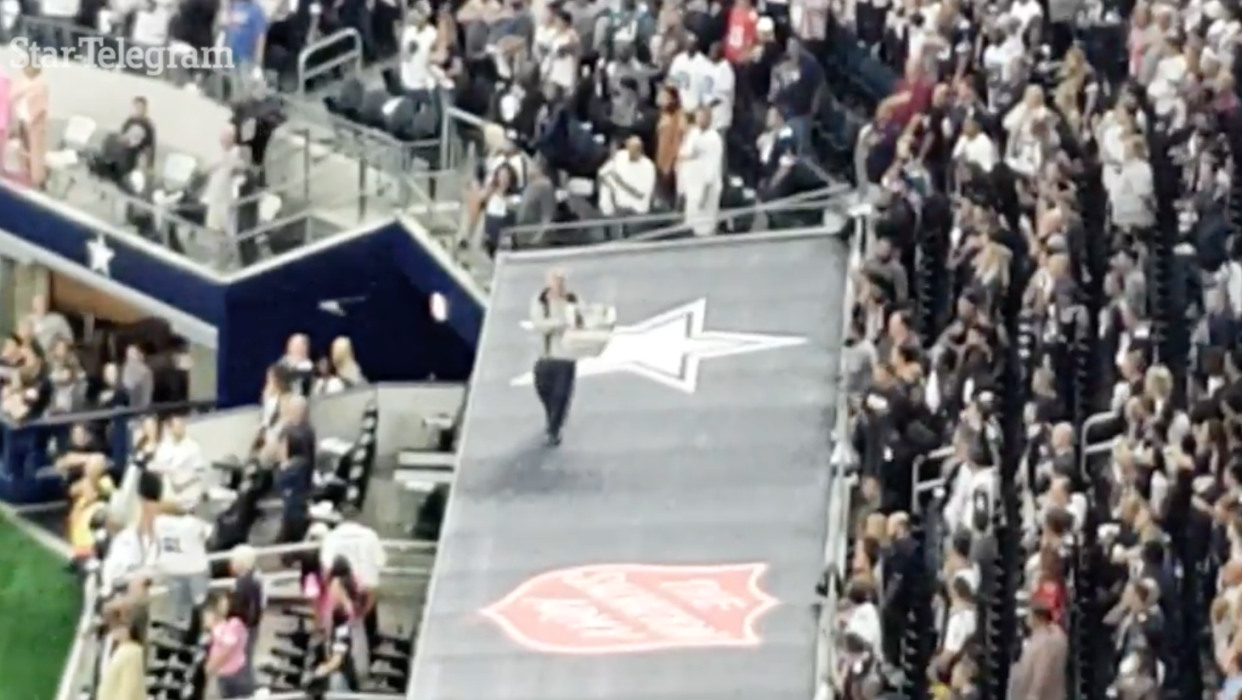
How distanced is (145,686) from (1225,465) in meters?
6.83

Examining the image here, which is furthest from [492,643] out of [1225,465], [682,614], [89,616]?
[1225,465]

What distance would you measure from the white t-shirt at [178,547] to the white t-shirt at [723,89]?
564 centimetres

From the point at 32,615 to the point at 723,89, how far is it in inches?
253

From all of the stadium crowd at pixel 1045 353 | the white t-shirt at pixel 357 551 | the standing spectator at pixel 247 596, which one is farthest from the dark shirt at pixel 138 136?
the standing spectator at pixel 247 596

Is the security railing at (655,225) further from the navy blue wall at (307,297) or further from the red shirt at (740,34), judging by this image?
the red shirt at (740,34)

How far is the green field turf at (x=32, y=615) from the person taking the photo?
2831 cm

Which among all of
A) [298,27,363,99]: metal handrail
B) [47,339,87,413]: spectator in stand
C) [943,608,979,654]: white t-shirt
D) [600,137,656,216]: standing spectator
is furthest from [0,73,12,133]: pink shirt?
[943,608,979,654]: white t-shirt

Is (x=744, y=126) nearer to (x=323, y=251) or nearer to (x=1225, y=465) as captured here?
(x=323, y=251)

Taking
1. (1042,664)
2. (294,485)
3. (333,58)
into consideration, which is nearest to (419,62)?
(333,58)

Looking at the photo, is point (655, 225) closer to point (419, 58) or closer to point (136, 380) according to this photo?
point (419, 58)

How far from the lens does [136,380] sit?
30781 millimetres

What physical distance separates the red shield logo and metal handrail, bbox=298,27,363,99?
7304mm

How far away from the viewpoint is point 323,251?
101ft

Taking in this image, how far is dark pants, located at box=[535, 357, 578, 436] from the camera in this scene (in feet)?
88.4
